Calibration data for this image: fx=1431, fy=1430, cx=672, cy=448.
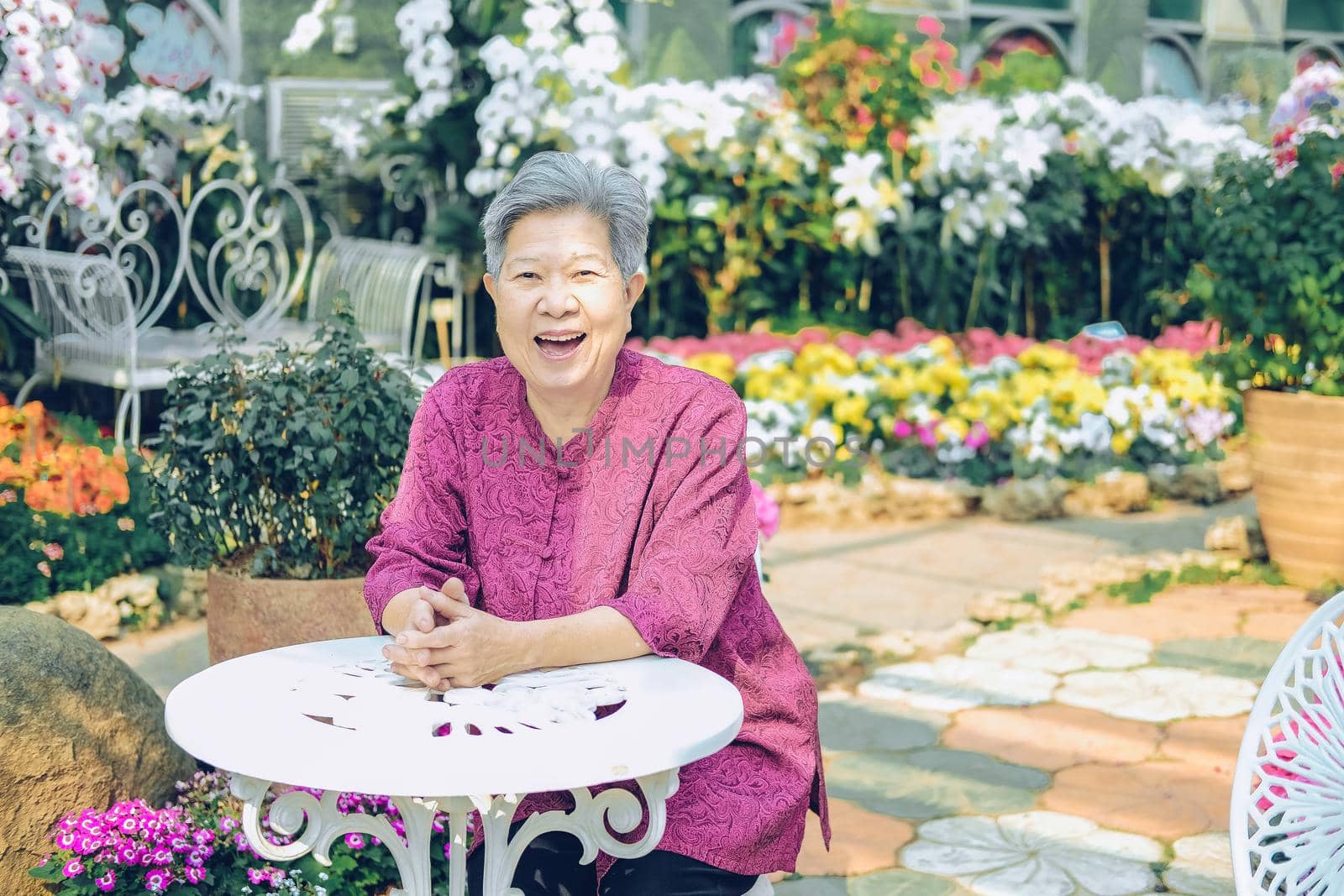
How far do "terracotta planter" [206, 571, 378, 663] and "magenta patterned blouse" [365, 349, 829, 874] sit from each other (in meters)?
0.76

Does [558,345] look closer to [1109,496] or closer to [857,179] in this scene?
[1109,496]

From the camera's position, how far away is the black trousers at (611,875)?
1845 mm

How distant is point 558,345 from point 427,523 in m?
0.31

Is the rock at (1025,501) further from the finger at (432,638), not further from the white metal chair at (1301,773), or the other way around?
the finger at (432,638)

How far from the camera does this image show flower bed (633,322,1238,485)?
581cm

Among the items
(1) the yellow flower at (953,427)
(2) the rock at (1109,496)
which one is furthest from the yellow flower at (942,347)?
(2) the rock at (1109,496)

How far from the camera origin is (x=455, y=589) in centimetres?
182

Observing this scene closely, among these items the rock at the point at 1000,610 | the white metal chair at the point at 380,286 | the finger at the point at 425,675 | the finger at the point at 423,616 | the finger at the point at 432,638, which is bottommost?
the rock at the point at 1000,610

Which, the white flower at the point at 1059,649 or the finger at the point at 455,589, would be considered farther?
the white flower at the point at 1059,649

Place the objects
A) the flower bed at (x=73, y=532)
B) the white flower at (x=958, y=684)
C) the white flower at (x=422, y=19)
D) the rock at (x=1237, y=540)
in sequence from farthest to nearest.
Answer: the white flower at (x=422, y=19) → the rock at (x=1237, y=540) → the flower bed at (x=73, y=532) → the white flower at (x=958, y=684)

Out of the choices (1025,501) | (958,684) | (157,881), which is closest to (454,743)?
(157,881)

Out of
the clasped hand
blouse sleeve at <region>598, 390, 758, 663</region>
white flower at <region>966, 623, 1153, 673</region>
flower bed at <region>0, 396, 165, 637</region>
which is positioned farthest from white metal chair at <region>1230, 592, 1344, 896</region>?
flower bed at <region>0, 396, 165, 637</region>

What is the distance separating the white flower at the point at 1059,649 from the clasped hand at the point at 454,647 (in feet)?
8.14

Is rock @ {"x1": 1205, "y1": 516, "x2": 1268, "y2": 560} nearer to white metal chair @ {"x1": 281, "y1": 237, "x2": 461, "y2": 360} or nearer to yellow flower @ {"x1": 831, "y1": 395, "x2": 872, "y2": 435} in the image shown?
yellow flower @ {"x1": 831, "y1": 395, "x2": 872, "y2": 435}
